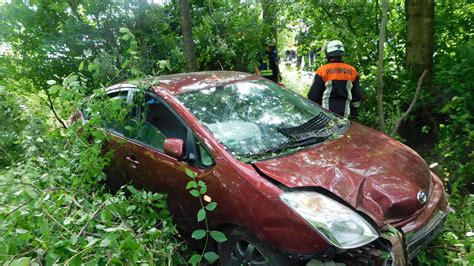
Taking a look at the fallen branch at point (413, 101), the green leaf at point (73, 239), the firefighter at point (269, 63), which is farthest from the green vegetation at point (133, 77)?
the firefighter at point (269, 63)

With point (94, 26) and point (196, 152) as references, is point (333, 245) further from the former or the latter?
point (94, 26)

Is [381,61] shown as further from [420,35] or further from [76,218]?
[76,218]

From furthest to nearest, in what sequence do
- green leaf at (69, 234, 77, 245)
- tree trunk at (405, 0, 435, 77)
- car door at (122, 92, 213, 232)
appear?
Answer: tree trunk at (405, 0, 435, 77), car door at (122, 92, 213, 232), green leaf at (69, 234, 77, 245)

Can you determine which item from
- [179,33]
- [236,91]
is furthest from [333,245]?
[179,33]

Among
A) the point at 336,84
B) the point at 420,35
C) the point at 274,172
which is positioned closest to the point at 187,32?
the point at 336,84

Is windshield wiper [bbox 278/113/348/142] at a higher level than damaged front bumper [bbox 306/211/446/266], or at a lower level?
higher

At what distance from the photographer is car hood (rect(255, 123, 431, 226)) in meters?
2.55

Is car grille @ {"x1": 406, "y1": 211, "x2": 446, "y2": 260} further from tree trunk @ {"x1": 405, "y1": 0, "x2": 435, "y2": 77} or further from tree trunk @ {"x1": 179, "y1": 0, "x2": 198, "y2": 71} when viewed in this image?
tree trunk @ {"x1": 179, "y1": 0, "x2": 198, "y2": 71}

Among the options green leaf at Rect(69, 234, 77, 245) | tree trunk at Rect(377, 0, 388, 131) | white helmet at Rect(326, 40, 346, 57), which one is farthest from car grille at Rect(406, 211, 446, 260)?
white helmet at Rect(326, 40, 346, 57)

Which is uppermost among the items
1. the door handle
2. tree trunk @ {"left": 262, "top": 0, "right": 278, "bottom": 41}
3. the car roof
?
tree trunk @ {"left": 262, "top": 0, "right": 278, "bottom": 41}

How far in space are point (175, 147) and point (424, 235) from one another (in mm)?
1897

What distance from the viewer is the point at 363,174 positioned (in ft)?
9.01

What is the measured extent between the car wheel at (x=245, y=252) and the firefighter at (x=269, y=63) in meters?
5.95

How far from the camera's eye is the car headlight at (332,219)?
232 cm
